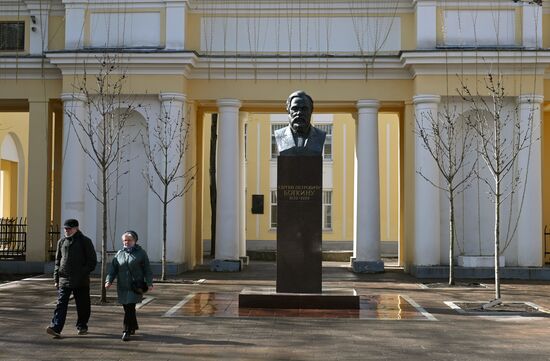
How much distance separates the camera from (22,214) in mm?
39344

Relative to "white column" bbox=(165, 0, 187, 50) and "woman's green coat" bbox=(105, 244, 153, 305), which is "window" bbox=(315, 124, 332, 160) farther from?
"woman's green coat" bbox=(105, 244, 153, 305)

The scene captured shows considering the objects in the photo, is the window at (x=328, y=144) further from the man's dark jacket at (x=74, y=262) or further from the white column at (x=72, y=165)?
the man's dark jacket at (x=74, y=262)

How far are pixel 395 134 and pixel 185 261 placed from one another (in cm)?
1989

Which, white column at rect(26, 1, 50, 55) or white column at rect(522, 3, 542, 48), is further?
white column at rect(26, 1, 50, 55)

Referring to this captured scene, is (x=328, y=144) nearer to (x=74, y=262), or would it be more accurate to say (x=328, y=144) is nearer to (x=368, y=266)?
(x=368, y=266)

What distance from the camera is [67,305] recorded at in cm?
1242

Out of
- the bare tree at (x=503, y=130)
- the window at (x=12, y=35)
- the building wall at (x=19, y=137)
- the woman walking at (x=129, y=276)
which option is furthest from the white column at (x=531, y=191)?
the building wall at (x=19, y=137)

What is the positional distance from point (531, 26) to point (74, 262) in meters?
17.0

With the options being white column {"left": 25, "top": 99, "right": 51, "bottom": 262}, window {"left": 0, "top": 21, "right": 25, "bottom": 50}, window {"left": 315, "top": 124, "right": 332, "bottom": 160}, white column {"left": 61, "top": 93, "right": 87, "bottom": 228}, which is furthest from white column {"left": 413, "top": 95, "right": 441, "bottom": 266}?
window {"left": 315, "top": 124, "right": 332, "bottom": 160}

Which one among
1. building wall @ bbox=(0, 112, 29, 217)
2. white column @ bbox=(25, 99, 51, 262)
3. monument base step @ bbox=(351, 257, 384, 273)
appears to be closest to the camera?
monument base step @ bbox=(351, 257, 384, 273)

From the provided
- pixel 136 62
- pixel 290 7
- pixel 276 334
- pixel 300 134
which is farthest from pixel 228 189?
pixel 276 334

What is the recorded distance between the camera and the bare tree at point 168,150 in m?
24.3

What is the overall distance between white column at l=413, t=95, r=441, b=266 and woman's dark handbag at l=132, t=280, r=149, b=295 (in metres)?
13.4

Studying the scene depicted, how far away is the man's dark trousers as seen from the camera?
479 inches
